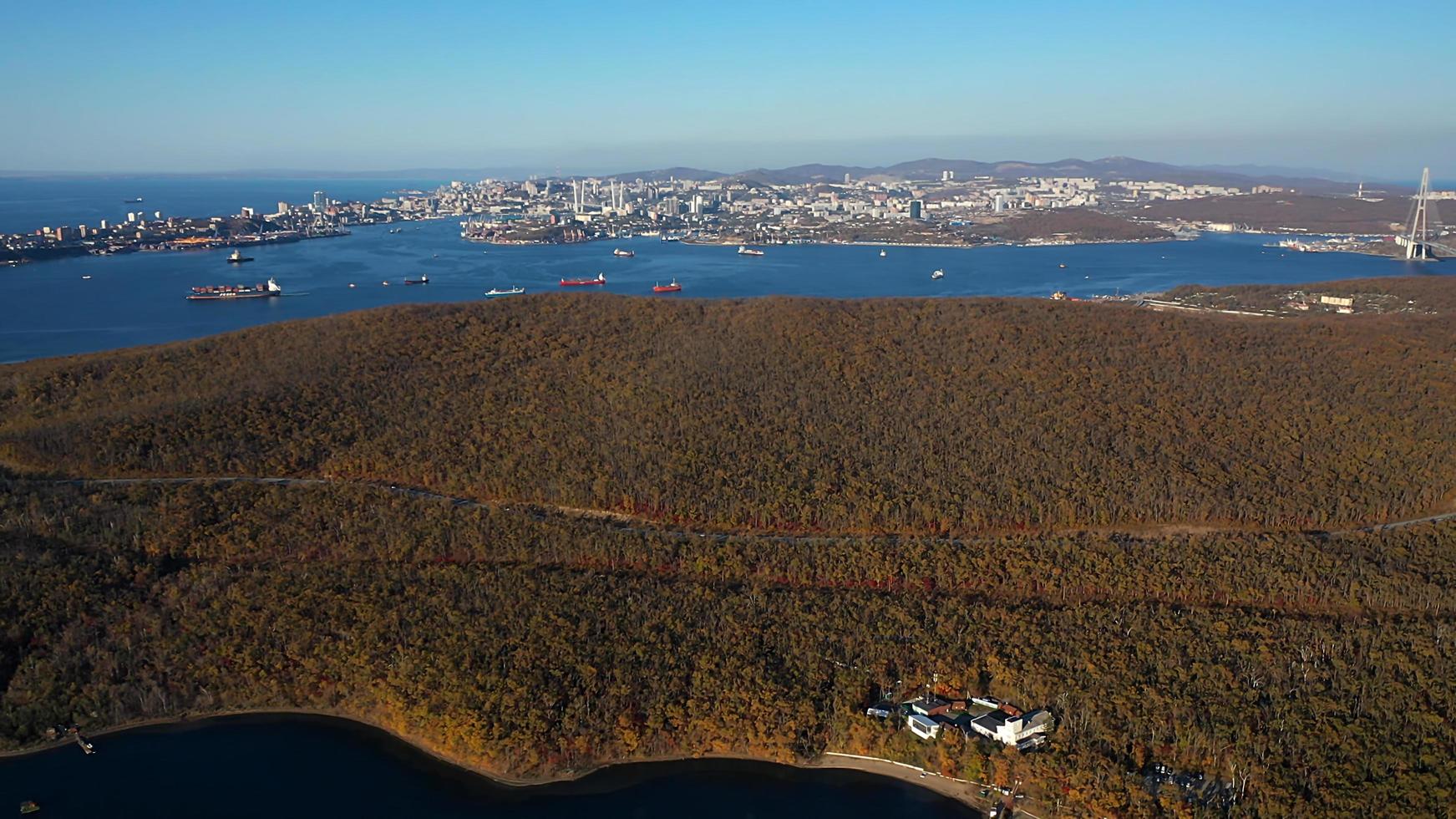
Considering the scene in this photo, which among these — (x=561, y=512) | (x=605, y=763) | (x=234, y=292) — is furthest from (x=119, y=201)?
(x=605, y=763)

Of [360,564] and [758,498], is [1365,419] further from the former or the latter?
[360,564]

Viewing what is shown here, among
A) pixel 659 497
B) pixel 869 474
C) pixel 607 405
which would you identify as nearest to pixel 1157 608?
pixel 869 474

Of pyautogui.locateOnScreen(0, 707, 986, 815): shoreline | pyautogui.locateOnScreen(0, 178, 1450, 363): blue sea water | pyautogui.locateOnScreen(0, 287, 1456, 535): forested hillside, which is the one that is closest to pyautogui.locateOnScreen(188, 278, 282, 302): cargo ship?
pyautogui.locateOnScreen(0, 178, 1450, 363): blue sea water

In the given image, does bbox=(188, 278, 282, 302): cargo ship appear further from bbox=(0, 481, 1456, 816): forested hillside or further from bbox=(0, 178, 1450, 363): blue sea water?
bbox=(0, 481, 1456, 816): forested hillside

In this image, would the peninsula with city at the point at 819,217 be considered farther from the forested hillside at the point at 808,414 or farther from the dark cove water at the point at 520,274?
the forested hillside at the point at 808,414

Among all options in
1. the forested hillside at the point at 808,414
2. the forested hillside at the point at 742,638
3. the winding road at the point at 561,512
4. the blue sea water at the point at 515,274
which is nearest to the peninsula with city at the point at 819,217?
the blue sea water at the point at 515,274

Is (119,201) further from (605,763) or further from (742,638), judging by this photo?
(605,763)

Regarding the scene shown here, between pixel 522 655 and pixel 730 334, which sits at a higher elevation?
pixel 730 334
